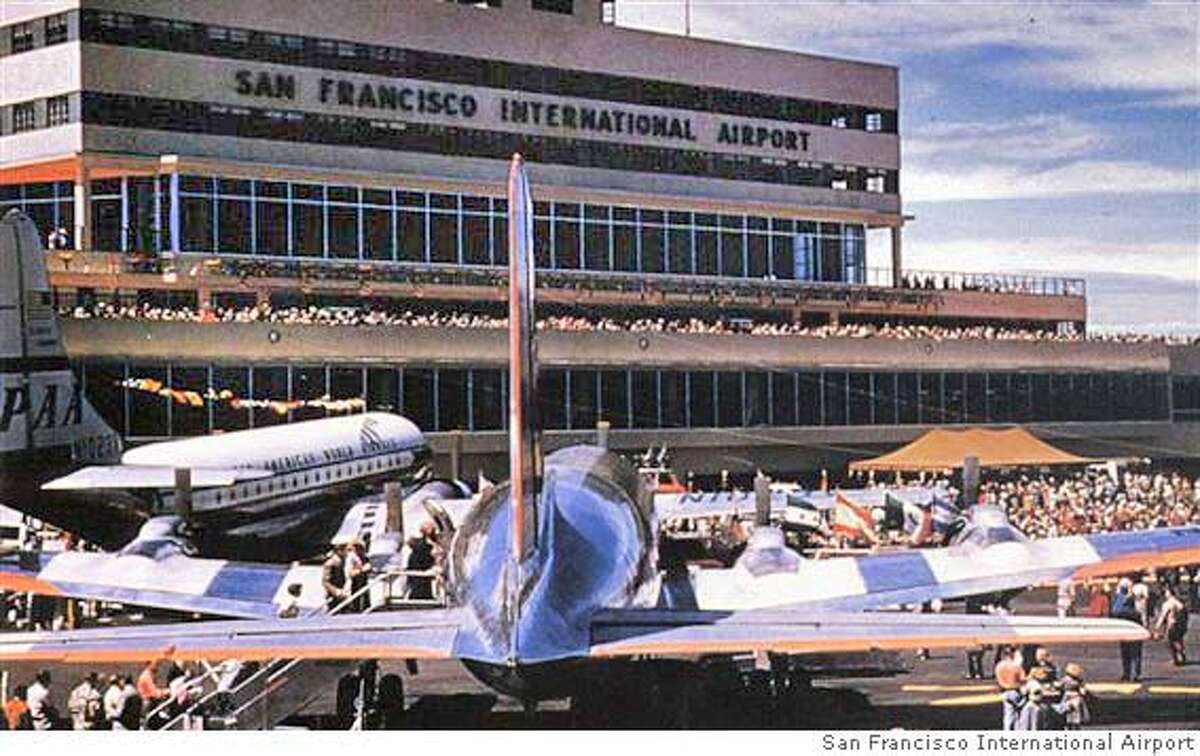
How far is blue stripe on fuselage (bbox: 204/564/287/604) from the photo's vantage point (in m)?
13.6

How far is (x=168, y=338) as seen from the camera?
16.0 meters

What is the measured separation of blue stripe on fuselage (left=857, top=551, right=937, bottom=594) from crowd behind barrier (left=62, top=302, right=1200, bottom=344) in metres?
3.55

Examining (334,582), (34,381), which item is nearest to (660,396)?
(334,582)

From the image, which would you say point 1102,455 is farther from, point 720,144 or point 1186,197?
point 720,144

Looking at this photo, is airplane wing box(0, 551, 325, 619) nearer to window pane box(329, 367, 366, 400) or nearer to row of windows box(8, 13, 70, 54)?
window pane box(329, 367, 366, 400)

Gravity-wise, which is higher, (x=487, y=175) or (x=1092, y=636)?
(x=487, y=175)

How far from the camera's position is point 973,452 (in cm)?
1775

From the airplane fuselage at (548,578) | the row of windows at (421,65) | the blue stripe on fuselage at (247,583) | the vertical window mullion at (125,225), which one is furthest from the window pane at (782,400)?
the vertical window mullion at (125,225)

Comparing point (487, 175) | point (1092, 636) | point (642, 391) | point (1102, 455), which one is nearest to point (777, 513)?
point (642, 391)

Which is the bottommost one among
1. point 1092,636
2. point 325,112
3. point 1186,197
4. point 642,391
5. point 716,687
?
point 716,687

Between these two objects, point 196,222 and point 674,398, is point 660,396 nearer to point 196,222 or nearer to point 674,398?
point 674,398

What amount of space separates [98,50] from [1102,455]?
37.1 ft

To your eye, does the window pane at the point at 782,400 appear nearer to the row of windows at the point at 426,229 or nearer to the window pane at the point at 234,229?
the row of windows at the point at 426,229

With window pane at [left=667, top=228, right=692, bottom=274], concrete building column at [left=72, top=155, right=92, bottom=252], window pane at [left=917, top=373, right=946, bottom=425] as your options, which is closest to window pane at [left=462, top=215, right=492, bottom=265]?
window pane at [left=667, top=228, right=692, bottom=274]
